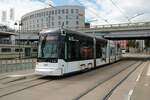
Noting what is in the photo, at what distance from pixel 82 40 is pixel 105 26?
39.6 m

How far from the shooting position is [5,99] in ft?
34.4

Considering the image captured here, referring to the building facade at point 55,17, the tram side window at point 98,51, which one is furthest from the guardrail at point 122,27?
the building facade at point 55,17

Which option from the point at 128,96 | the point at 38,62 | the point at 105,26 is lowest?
the point at 128,96

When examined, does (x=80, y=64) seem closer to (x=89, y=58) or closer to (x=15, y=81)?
(x=89, y=58)

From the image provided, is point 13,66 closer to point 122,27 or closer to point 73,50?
point 73,50

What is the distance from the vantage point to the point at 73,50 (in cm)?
1914

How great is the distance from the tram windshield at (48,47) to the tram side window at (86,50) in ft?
12.0

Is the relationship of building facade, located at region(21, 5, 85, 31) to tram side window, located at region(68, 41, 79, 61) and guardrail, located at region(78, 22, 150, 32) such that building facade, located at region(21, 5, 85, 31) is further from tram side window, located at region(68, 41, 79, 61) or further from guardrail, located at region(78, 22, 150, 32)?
tram side window, located at region(68, 41, 79, 61)

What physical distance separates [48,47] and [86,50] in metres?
5.59

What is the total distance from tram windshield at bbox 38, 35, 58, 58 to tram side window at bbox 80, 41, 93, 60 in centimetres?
367

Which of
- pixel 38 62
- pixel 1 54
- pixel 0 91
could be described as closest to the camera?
pixel 0 91

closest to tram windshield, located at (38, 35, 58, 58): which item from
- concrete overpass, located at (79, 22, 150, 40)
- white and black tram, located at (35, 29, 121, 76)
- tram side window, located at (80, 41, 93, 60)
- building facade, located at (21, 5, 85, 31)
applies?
white and black tram, located at (35, 29, 121, 76)

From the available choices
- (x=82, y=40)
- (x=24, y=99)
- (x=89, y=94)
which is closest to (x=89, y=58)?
(x=82, y=40)

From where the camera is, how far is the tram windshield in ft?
57.7
